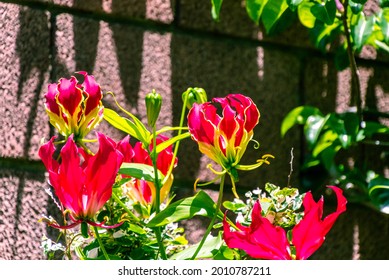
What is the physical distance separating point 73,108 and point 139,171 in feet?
0.50

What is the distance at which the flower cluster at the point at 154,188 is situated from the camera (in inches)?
44.9

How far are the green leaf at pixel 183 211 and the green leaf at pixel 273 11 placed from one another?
817 millimetres

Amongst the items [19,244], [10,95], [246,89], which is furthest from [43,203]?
[246,89]

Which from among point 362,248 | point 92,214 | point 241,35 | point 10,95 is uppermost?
point 241,35

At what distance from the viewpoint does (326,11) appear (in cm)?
185

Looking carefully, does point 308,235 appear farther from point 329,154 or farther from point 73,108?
point 329,154

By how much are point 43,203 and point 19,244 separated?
0.37 ft

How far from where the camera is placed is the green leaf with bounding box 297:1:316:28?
2.06 meters

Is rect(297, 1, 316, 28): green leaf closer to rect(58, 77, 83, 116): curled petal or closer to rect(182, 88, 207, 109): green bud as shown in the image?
rect(182, 88, 207, 109): green bud

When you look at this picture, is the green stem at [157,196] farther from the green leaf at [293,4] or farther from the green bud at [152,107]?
the green leaf at [293,4]

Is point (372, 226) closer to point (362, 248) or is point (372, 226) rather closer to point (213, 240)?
point (362, 248)

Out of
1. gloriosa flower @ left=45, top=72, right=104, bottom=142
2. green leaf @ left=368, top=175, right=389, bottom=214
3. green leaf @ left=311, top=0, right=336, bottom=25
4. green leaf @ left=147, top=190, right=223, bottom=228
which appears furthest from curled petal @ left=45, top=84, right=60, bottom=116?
green leaf @ left=368, top=175, right=389, bottom=214

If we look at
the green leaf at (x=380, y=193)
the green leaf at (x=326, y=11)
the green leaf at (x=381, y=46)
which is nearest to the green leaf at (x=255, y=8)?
the green leaf at (x=326, y=11)
